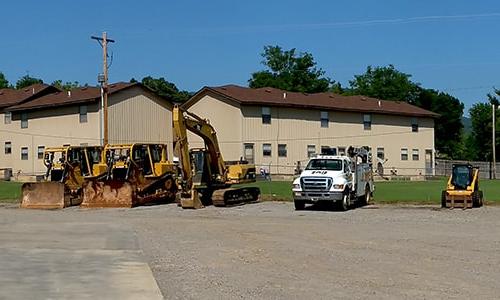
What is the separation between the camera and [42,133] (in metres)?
65.8

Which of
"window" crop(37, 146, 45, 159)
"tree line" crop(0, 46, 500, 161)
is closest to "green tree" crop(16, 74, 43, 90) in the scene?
"tree line" crop(0, 46, 500, 161)

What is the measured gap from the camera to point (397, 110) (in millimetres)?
73312

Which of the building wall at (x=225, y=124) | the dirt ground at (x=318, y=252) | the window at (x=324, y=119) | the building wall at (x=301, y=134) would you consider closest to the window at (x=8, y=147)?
the building wall at (x=301, y=134)

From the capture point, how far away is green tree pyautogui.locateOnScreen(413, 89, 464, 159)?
383ft

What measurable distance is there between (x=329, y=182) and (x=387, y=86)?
291ft

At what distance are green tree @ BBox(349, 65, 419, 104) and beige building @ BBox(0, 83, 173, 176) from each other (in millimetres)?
55488

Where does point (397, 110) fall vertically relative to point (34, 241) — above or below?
above

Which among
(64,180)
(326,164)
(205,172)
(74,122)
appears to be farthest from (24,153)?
(326,164)

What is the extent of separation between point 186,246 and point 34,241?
12.8ft

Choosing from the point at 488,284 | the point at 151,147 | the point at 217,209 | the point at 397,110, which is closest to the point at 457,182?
the point at 217,209

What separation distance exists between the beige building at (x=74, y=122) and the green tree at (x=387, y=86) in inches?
2185

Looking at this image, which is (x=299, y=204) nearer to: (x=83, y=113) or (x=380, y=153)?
(x=83, y=113)

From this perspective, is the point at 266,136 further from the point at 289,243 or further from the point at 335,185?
the point at 289,243

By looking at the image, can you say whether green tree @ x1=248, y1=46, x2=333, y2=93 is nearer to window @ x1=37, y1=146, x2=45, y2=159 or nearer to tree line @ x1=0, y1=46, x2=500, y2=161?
tree line @ x1=0, y1=46, x2=500, y2=161
